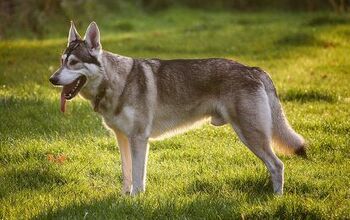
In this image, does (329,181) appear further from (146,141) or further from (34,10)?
(34,10)

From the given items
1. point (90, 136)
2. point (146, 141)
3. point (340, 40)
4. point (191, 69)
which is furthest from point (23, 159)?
point (340, 40)

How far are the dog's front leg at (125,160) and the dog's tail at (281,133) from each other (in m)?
1.63

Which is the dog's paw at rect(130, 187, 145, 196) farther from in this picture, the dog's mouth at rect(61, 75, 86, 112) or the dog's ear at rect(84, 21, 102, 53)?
the dog's ear at rect(84, 21, 102, 53)

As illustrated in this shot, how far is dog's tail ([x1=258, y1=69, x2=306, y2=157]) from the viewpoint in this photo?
636 centimetres

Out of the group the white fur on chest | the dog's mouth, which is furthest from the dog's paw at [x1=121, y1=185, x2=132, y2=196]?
the dog's mouth

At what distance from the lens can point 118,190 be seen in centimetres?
662

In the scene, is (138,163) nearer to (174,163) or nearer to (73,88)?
(73,88)

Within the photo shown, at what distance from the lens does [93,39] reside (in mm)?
6344

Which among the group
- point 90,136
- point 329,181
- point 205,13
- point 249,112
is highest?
point 249,112

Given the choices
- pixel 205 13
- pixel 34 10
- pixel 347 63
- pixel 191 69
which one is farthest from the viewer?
pixel 205 13

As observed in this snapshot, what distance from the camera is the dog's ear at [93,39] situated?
6.33 meters

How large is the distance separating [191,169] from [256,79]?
1.41m

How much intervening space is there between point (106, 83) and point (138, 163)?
2.99 feet

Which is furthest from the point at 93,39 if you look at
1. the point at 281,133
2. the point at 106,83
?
the point at 281,133
